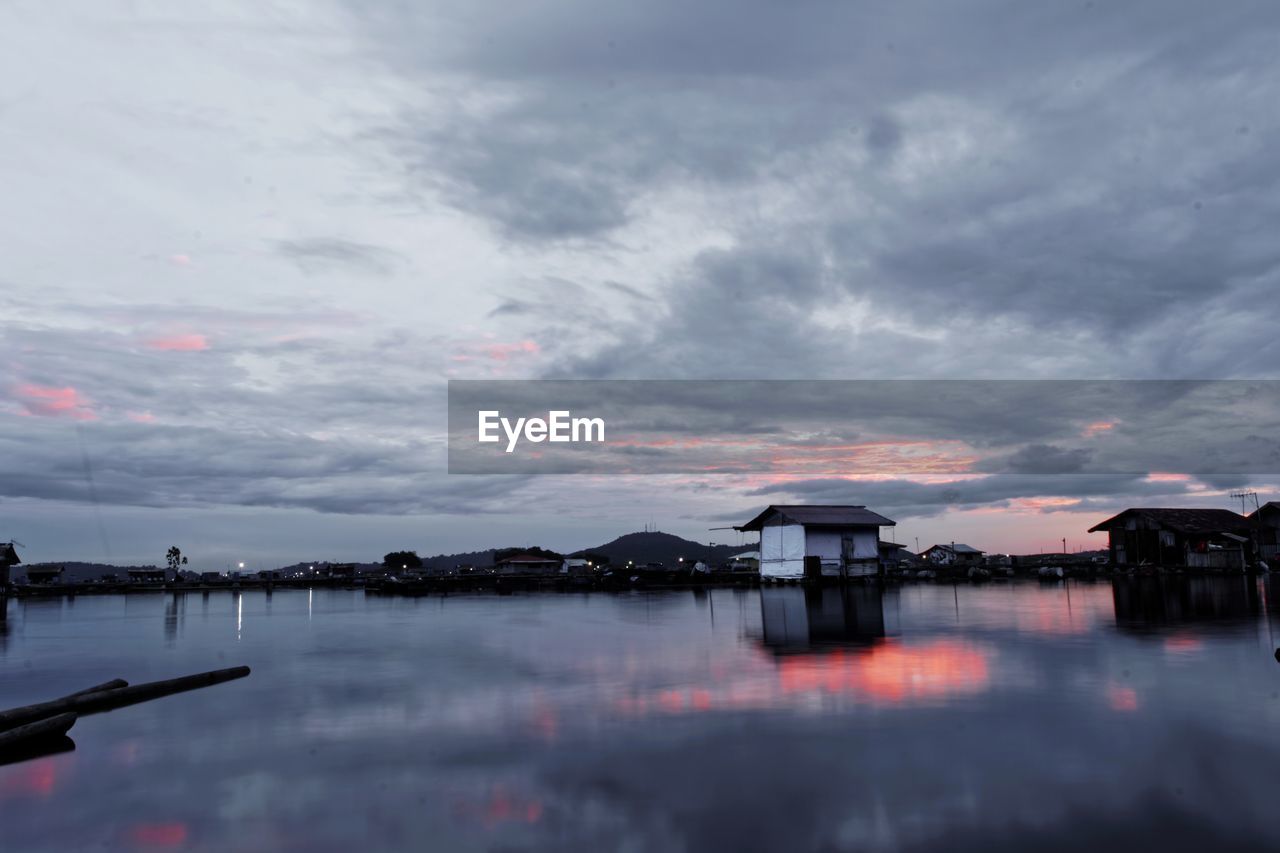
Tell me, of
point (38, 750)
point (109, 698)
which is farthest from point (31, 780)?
point (109, 698)

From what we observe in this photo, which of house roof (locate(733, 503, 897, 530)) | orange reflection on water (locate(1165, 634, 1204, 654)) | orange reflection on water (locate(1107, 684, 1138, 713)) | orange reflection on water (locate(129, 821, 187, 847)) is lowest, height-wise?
orange reflection on water (locate(1165, 634, 1204, 654))

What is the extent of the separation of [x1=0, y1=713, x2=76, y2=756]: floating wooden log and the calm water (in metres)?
0.66

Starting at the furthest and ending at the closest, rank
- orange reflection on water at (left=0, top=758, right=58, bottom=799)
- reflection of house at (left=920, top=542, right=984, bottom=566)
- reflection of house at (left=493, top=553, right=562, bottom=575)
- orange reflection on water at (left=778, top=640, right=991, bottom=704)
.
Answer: reflection of house at (left=493, top=553, right=562, bottom=575)
reflection of house at (left=920, top=542, right=984, bottom=566)
orange reflection on water at (left=778, top=640, right=991, bottom=704)
orange reflection on water at (left=0, top=758, right=58, bottom=799)

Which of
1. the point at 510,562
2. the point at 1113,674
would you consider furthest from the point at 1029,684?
the point at 510,562

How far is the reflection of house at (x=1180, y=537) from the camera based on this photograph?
77.7 meters

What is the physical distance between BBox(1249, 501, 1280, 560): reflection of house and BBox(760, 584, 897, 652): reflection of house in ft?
155

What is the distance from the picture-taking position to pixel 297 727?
1833 cm

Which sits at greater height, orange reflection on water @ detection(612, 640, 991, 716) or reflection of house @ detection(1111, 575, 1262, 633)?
orange reflection on water @ detection(612, 640, 991, 716)

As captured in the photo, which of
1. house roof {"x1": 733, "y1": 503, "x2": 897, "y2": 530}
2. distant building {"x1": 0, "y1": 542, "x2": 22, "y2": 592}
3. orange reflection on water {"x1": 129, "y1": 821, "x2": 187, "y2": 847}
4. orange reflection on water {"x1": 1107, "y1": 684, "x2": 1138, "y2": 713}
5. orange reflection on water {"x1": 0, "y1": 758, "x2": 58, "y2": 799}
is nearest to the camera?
orange reflection on water {"x1": 129, "y1": 821, "x2": 187, "y2": 847}

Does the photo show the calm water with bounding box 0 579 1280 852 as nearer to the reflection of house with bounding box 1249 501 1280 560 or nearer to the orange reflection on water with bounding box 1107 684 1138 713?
the orange reflection on water with bounding box 1107 684 1138 713

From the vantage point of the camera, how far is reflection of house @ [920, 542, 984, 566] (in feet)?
399

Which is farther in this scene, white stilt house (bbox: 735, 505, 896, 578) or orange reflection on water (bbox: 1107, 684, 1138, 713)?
white stilt house (bbox: 735, 505, 896, 578)

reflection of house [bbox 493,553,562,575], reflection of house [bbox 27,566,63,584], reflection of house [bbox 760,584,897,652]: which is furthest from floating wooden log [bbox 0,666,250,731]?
reflection of house [bbox 27,566,63,584]

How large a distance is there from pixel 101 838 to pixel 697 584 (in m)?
83.0
